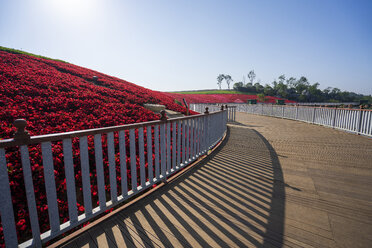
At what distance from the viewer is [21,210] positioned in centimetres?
213

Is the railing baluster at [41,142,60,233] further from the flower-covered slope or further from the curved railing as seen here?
the curved railing

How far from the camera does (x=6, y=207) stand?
4.41ft

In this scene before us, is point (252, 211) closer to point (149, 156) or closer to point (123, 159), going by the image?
point (149, 156)

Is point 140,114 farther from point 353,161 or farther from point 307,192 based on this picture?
point 353,161

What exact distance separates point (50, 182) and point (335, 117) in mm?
11104

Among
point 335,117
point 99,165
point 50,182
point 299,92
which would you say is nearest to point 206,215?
point 99,165

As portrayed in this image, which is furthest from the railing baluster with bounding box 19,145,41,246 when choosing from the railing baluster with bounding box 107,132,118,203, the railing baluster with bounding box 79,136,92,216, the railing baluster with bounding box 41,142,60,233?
the railing baluster with bounding box 107,132,118,203

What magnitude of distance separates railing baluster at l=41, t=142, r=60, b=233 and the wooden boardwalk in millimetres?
291

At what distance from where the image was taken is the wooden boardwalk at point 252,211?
1.72 metres

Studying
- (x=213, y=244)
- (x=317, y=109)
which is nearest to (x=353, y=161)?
(x=213, y=244)

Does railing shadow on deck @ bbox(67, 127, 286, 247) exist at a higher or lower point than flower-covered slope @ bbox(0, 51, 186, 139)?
lower

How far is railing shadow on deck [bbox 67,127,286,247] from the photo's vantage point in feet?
5.66

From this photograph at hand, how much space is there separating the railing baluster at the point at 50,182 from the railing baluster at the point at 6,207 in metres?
0.23

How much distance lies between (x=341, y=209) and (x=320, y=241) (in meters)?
0.81
